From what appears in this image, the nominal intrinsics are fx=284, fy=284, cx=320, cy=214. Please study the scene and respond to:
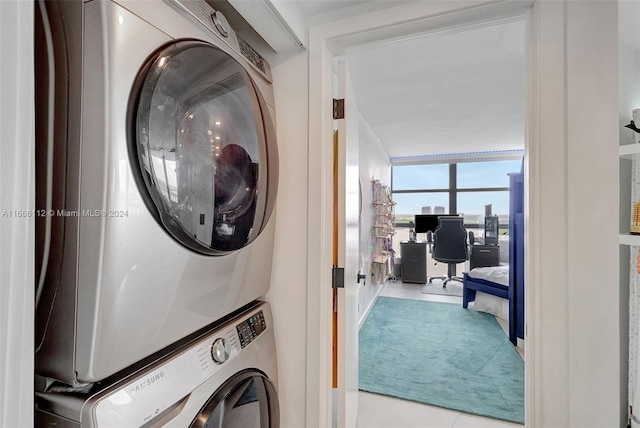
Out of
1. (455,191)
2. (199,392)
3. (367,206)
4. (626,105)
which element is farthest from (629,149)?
(455,191)

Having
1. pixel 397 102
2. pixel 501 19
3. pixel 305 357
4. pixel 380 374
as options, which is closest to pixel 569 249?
pixel 501 19

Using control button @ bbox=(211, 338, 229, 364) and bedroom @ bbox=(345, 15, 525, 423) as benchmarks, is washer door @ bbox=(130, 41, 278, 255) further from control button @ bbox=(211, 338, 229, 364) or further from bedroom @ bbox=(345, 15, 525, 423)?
bedroom @ bbox=(345, 15, 525, 423)

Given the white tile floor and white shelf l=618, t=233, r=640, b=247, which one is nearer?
white shelf l=618, t=233, r=640, b=247

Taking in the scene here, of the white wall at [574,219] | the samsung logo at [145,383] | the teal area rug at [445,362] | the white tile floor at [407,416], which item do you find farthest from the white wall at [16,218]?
the teal area rug at [445,362]

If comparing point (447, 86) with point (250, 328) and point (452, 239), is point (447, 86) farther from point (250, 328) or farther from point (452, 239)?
point (452, 239)

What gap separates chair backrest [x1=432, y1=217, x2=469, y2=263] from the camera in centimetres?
515

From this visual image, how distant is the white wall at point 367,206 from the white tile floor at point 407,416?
4.11 feet

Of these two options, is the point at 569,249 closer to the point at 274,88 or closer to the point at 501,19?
the point at 501,19

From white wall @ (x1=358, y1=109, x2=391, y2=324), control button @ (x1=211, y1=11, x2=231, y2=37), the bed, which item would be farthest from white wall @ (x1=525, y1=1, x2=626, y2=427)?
the bed

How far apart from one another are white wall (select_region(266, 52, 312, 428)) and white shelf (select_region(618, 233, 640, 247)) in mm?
983

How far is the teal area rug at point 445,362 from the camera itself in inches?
82.3

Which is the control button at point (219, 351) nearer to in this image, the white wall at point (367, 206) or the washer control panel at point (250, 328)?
the washer control panel at point (250, 328)

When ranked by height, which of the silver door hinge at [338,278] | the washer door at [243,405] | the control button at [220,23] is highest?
the control button at [220,23]

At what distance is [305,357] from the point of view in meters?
1.24
